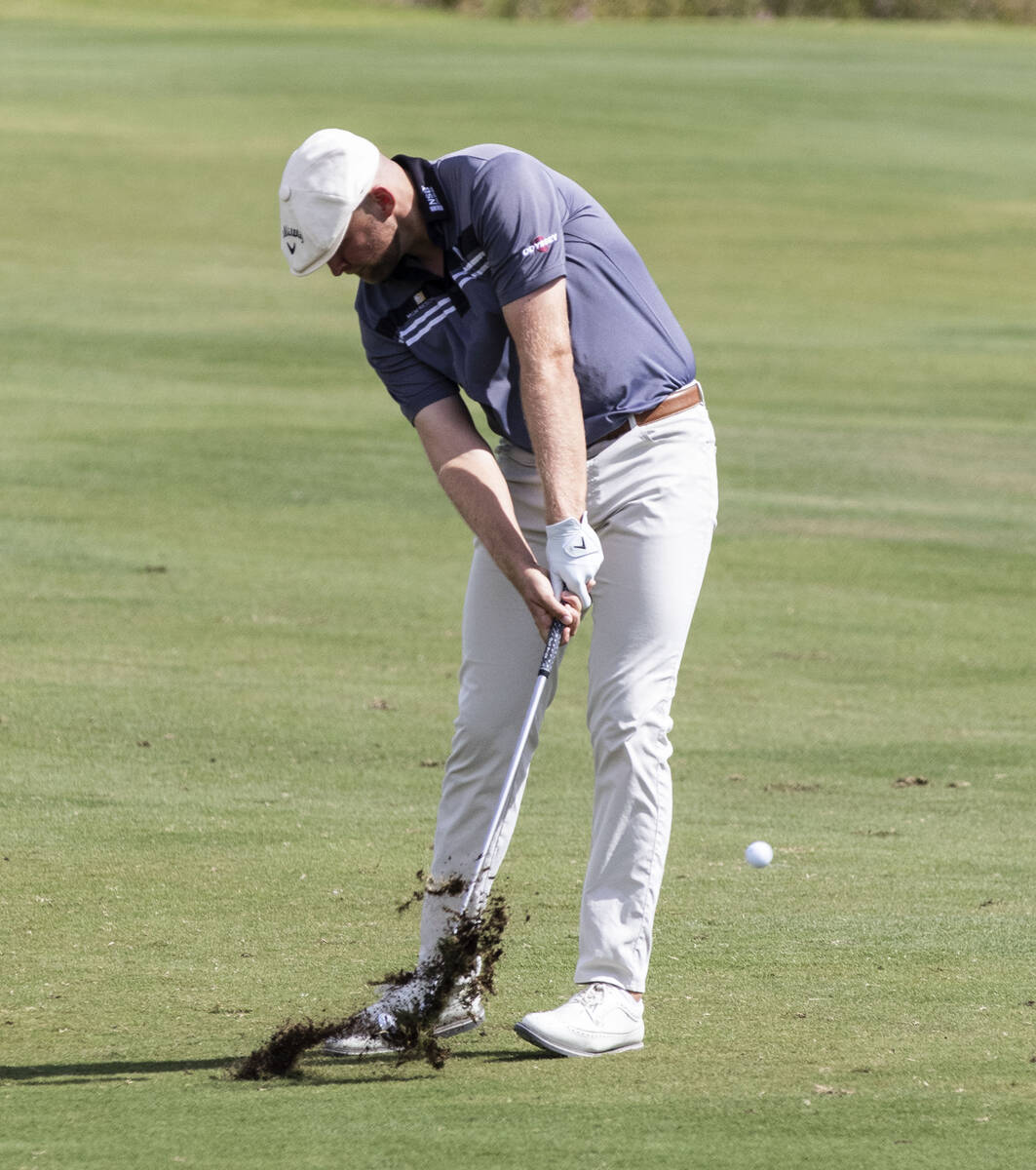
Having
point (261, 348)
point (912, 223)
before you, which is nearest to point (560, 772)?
point (261, 348)

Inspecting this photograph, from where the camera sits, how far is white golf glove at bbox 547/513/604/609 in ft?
13.7

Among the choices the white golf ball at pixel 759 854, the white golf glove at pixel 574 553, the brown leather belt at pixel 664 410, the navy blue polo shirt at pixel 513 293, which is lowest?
the white golf ball at pixel 759 854

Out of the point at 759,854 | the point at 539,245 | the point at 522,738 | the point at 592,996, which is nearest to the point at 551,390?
the point at 539,245

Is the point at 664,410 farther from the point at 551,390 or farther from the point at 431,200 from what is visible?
the point at 431,200

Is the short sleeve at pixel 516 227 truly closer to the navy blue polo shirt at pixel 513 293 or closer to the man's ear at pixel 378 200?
the navy blue polo shirt at pixel 513 293

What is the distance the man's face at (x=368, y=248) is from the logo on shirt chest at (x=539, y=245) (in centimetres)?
31

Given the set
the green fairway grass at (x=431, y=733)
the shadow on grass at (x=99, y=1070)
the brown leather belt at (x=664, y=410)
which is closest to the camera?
the green fairway grass at (x=431, y=733)

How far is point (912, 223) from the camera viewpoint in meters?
26.8

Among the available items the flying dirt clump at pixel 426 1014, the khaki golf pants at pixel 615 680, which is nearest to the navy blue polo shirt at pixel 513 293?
the khaki golf pants at pixel 615 680

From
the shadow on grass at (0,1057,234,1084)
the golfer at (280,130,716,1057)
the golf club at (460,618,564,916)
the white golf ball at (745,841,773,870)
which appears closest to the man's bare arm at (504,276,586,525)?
the golfer at (280,130,716,1057)

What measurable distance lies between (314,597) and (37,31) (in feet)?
107

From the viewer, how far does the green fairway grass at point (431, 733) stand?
3.93 m

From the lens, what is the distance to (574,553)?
4199mm

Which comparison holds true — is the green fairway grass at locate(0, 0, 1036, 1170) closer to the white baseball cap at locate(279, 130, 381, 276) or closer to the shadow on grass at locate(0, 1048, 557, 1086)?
the shadow on grass at locate(0, 1048, 557, 1086)
